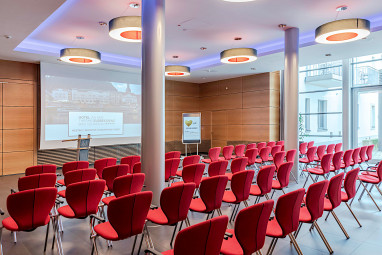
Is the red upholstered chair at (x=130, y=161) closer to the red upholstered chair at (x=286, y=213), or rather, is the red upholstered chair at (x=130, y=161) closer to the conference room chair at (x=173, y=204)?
the conference room chair at (x=173, y=204)

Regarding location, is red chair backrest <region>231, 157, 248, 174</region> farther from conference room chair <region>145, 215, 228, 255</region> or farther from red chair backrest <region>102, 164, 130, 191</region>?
conference room chair <region>145, 215, 228, 255</region>

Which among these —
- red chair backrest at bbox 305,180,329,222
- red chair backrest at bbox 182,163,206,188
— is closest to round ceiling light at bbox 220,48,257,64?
red chair backrest at bbox 182,163,206,188

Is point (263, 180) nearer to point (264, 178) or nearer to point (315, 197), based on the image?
point (264, 178)

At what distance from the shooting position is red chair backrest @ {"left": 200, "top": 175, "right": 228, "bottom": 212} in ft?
12.1

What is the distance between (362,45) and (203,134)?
28.4 feet

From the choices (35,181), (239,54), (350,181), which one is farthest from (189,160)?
(239,54)

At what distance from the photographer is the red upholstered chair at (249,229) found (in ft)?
7.69

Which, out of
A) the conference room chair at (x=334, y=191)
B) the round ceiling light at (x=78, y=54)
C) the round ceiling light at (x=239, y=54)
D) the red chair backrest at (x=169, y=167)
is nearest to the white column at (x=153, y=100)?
the red chair backrest at (x=169, y=167)

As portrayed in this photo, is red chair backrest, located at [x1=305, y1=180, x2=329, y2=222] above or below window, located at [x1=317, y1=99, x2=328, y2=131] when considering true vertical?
below

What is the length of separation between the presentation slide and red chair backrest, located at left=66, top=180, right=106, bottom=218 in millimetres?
7157

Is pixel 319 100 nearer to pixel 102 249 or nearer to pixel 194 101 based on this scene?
pixel 194 101

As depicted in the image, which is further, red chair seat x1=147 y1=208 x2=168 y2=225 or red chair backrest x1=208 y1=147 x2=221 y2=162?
red chair backrest x1=208 y1=147 x2=221 y2=162

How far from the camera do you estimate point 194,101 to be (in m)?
15.0

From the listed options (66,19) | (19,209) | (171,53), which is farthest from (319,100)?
(19,209)
